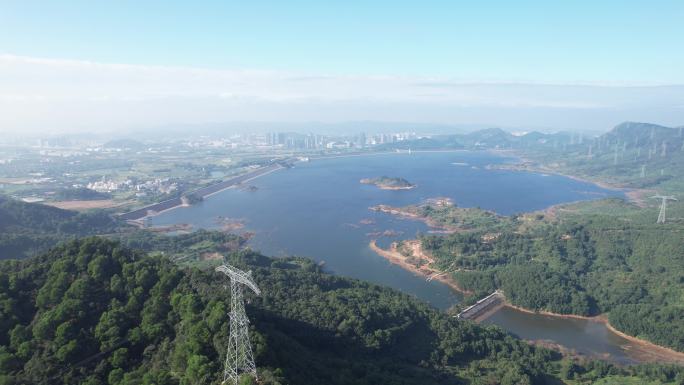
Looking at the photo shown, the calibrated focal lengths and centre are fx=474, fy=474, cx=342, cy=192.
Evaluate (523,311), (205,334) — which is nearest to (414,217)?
(523,311)

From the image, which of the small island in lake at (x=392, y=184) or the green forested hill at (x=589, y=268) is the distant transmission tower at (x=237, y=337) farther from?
the small island in lake at (x=392, y=184)

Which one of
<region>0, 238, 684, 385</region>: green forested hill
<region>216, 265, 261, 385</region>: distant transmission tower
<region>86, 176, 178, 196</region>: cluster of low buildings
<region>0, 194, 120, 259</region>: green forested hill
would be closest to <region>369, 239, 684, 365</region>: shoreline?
<region>0, 238, 684, 385</region>: green forested hill

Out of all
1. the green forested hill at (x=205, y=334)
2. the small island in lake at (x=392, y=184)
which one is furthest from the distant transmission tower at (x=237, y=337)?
the small island in lake at (x=392, y=184)

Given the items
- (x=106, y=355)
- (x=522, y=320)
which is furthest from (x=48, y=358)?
(x=522, y=320)

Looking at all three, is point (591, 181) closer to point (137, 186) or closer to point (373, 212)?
point (373, 212)

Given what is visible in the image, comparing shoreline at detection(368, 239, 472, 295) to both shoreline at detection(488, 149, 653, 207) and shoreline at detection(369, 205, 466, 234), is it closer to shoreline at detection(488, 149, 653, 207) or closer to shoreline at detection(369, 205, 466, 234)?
shoreline at detection(369, 205, 466, 234)

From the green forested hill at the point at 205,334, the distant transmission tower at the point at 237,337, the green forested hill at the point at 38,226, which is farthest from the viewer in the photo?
the green forested hill at the point at 38,226
